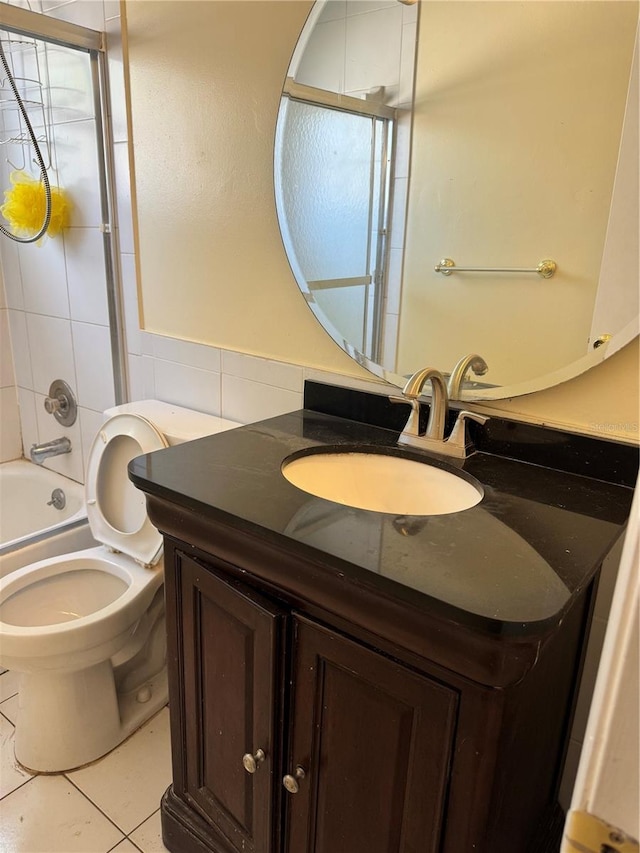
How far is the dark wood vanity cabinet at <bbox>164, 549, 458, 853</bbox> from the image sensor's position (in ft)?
2.68

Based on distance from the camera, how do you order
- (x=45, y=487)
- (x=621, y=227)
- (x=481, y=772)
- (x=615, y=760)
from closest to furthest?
(x=615, y=760)
(x=481, y=772)
(x=621, y=227)
(x=45, y=487)

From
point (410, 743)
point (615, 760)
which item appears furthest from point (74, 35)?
point (615, 760)

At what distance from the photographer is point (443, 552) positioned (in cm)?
79

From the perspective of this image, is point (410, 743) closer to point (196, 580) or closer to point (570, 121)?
point (196, 580)

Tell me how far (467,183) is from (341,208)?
0.30 m

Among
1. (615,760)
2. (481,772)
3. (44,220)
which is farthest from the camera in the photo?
(44,220)

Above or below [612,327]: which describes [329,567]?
below

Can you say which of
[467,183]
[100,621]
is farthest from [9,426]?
[467,183]

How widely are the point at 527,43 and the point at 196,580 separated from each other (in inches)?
41.4

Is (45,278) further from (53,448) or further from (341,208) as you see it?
(341,208)

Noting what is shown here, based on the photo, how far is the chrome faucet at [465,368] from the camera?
1.16 m

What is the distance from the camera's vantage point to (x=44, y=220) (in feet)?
6.05

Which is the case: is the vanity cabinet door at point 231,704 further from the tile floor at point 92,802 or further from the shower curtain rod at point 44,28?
the shower curtain rod at point 44,28

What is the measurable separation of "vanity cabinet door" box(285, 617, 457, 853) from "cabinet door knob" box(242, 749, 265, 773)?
0.05m
